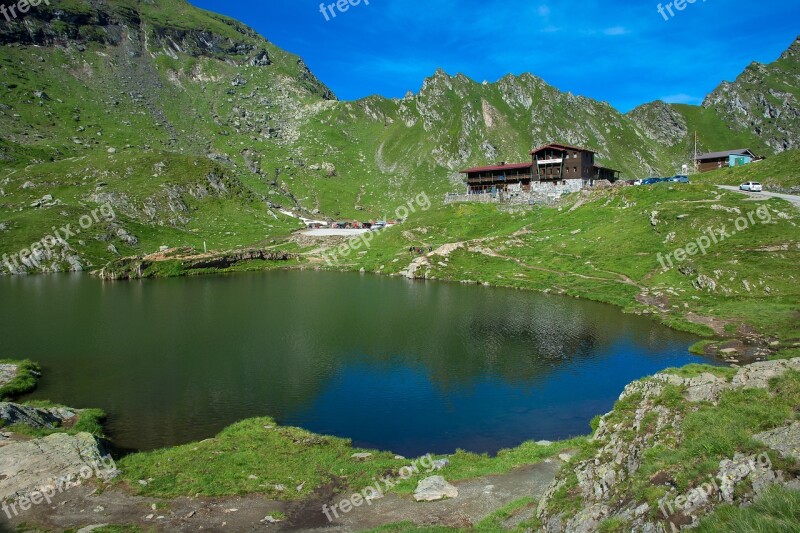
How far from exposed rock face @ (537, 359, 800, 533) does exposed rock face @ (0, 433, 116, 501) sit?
2669cm

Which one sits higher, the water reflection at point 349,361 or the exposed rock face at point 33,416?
the exposed rock face at point 33,416

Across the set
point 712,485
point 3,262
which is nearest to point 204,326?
point 712,485

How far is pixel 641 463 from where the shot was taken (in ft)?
58.0

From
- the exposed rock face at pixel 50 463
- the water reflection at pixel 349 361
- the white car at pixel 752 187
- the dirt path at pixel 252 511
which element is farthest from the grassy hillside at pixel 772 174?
the exposed rock face at pixel 50 463

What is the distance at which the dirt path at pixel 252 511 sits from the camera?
938 inches

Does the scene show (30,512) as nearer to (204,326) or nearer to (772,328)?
(204,326)

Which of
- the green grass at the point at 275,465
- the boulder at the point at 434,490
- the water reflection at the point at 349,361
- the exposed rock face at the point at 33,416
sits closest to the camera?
the boulder at the point at 434,490

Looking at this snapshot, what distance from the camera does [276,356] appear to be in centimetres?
5456

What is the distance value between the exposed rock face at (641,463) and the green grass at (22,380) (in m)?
47.7

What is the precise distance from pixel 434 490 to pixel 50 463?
23.5 meters

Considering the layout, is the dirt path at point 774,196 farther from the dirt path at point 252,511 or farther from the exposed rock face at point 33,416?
the exposed rock face at point 33,416

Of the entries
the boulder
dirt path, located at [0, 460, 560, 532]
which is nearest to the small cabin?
dirt path, located at [0, 460, 560, 532]

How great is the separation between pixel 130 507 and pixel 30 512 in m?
4.75

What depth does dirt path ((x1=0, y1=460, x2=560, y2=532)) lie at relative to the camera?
78.2ft
